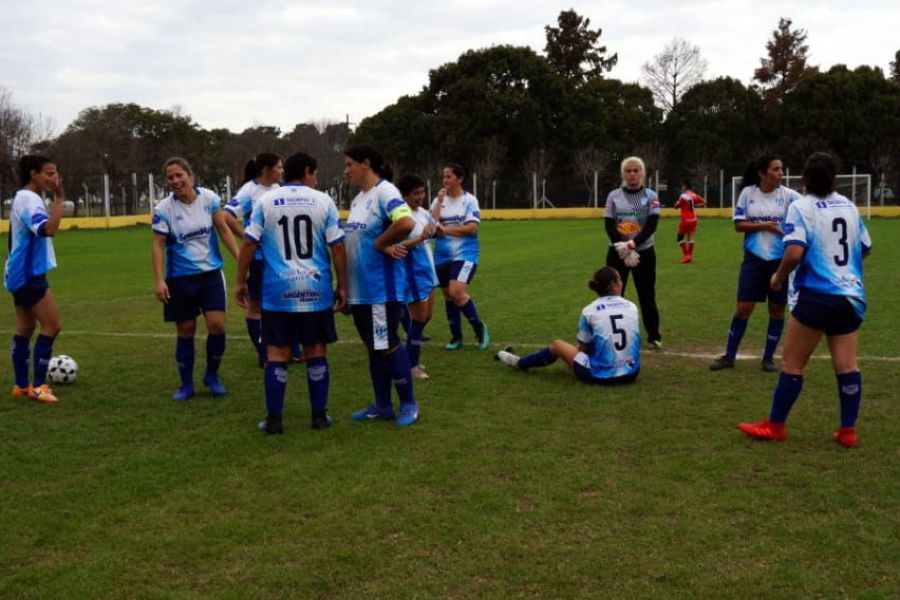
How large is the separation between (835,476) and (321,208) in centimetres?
360

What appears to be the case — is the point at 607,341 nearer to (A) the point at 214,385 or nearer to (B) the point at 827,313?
(B) the point at 827,313

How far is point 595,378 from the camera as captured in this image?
727 cm

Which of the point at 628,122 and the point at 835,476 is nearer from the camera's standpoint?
the point at 835,476

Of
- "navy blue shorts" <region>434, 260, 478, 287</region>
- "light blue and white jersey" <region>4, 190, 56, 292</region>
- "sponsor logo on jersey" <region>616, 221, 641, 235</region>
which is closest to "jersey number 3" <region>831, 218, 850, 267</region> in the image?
"sponsor logo on jersey" <region>616, 221, 641, 235</region>

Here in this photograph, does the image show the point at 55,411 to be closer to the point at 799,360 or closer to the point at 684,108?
the point at 799,360

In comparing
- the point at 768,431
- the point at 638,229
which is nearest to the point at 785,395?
the point at 768,431

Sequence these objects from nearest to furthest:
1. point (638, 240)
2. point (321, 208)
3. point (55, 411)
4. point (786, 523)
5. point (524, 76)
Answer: point (786, 523) → point (321, 208) → point (55, 411) → point (638, 240) → point (524, 76)

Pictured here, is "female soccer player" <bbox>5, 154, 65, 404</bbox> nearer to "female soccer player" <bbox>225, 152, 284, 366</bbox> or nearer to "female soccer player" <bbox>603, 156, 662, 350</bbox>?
"female soccer player" <bbox>225, 152, 284, 366</bbox>

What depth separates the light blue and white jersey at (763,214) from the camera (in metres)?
7.79

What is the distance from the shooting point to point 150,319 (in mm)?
11836

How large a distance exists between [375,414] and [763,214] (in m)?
4.03

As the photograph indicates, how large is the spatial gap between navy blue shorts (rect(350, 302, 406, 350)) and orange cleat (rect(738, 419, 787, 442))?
2498mm

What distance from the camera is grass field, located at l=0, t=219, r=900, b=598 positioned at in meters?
3.73

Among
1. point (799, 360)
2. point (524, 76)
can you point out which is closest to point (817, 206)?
point (799, 360)
